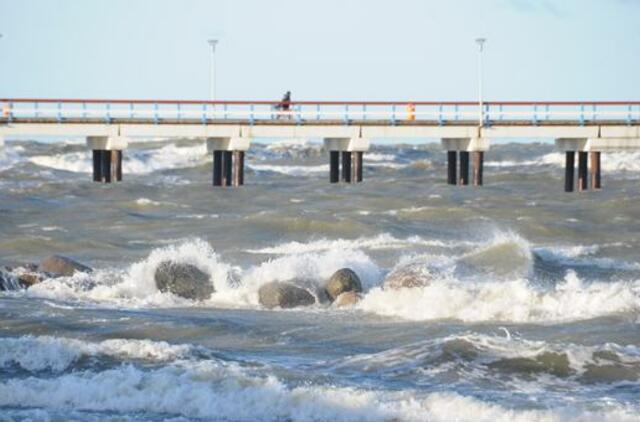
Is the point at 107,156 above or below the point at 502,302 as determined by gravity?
above

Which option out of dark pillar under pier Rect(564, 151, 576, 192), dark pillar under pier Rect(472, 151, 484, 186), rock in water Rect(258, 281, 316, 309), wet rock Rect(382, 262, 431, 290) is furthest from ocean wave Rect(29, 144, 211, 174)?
rock in water Rect(258, 281, 316, 309)

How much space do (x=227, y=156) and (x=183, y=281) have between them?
1050 inches

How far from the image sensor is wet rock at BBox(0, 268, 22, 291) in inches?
1054

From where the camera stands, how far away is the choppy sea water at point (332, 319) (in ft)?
57.6

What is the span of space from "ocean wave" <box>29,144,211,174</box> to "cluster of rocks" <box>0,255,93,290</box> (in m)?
54.0

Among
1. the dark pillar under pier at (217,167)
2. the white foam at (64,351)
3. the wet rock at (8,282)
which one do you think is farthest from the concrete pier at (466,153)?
the white foam at (64,351)

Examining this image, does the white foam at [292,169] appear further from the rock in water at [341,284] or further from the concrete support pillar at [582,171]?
the rock in water at [341,284]

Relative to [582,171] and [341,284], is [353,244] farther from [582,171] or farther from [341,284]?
[582,171]

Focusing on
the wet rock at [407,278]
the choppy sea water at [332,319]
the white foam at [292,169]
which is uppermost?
the wet rock at [407,278]

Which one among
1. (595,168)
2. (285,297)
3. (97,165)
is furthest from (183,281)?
(97,165)

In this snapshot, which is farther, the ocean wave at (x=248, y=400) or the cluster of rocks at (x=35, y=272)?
the cluster of rocks at (x=35, y=272)

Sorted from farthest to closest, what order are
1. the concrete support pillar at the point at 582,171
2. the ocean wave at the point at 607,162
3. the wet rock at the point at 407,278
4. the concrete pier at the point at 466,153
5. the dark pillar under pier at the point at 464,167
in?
the ocean wave at the point at 607,162
the dark pillar under pier at the point at 464,167
the concrete support pillar at the point at 582,171
the concrete pier at the point at 466,153
the wet rock at the point at 407,278

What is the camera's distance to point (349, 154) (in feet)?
180

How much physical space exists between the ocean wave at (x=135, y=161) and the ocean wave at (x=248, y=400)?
2567 inches
